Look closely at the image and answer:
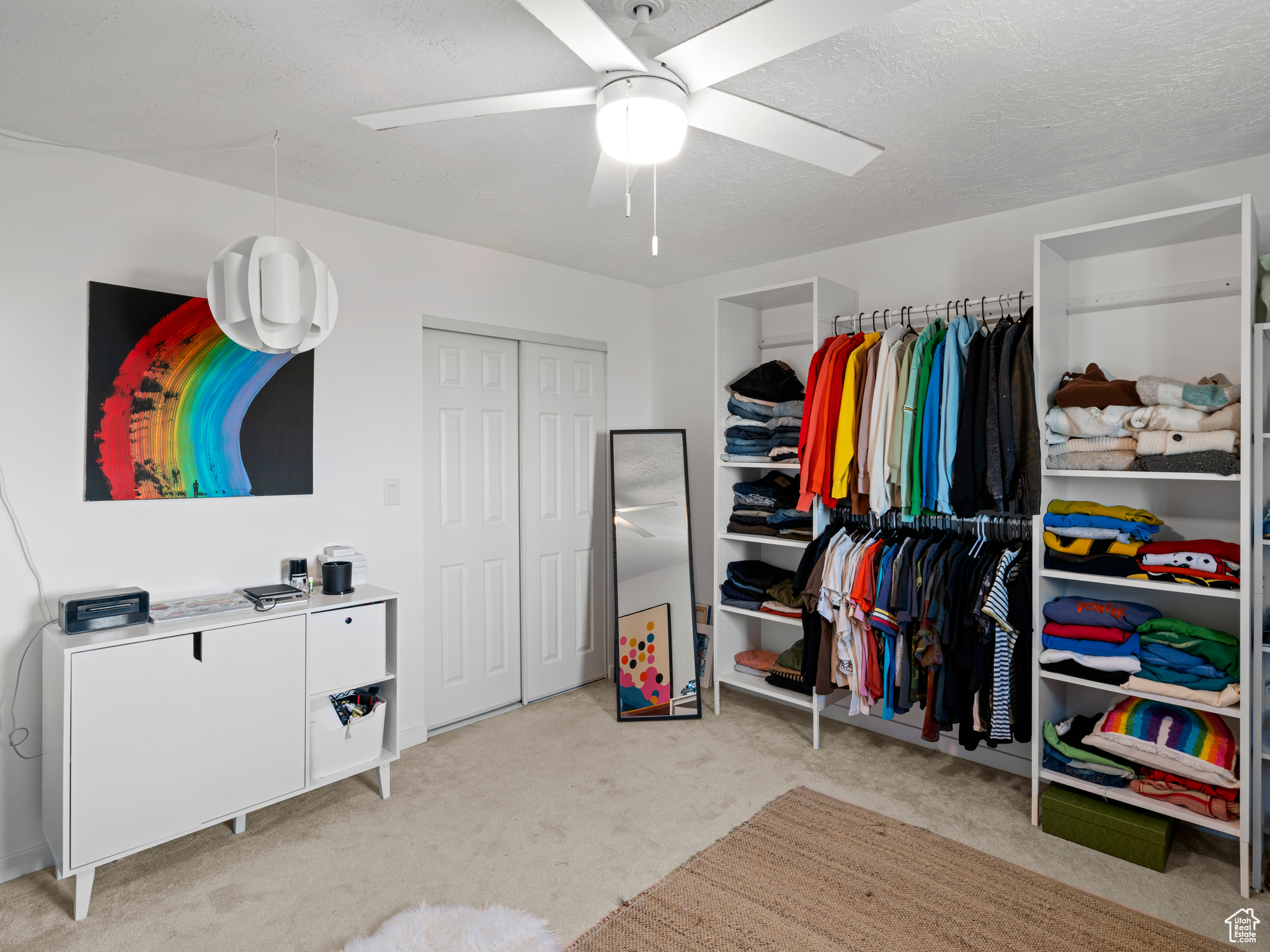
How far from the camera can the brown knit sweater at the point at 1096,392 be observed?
8.06ft

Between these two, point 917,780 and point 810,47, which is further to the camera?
point 917,780

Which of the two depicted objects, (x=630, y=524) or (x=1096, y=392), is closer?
(x=1096, y=392)

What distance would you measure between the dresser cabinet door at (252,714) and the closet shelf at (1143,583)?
8.95 ft

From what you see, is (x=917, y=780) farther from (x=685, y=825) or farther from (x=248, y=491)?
(x=248, y=491)

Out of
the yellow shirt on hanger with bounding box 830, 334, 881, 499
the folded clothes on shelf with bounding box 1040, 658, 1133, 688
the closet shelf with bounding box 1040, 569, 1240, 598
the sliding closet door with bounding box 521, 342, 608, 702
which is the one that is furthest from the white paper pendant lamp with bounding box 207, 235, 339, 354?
the folded clothes on shelf with bounding box 1040, 658, 1133, 688

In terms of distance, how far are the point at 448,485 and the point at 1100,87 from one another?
117 inches

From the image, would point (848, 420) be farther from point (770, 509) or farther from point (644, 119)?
point (644, 119)

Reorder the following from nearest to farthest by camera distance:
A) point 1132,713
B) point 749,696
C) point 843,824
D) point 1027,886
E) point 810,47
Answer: point 810,47
point 1027,886
point 1132,713
point 843,824
point 749,696

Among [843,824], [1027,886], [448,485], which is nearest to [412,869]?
[843,824]

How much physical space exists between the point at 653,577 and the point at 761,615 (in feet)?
2.15

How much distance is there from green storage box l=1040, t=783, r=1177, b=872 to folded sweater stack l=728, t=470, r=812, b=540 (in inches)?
54.3

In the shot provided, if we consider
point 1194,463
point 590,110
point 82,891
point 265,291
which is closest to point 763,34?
point 590,110

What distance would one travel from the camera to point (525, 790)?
2.88 meters

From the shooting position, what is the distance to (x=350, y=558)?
295 cm
